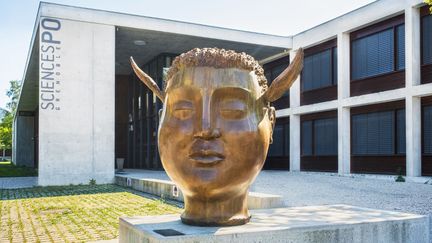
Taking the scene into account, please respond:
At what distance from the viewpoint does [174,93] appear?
16.4ft

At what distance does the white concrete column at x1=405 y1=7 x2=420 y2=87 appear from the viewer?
1719 cm

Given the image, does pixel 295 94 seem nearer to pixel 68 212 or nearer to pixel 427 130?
pixel 427 130

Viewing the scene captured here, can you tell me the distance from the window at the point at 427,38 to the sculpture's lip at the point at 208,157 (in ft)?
49.2

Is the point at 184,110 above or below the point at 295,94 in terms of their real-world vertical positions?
below

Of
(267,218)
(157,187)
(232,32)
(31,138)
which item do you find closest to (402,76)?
(232,32)

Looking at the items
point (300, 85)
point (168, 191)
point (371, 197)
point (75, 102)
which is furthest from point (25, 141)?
point (371, 197)

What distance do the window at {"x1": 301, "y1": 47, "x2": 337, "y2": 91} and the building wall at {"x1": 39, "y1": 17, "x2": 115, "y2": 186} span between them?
10.3 metres

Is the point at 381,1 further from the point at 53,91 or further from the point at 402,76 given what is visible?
the point at 53,91

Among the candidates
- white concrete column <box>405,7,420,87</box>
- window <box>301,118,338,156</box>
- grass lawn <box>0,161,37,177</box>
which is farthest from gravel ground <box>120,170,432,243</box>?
grass lawn <box>0,161,37,177</box>

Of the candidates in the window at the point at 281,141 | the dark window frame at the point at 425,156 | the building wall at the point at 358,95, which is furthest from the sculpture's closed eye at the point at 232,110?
the window at the point at 281,141

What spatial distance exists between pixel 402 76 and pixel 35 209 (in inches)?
562

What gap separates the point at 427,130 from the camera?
1739 cm

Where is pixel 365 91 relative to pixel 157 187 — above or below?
above

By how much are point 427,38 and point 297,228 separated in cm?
1485
